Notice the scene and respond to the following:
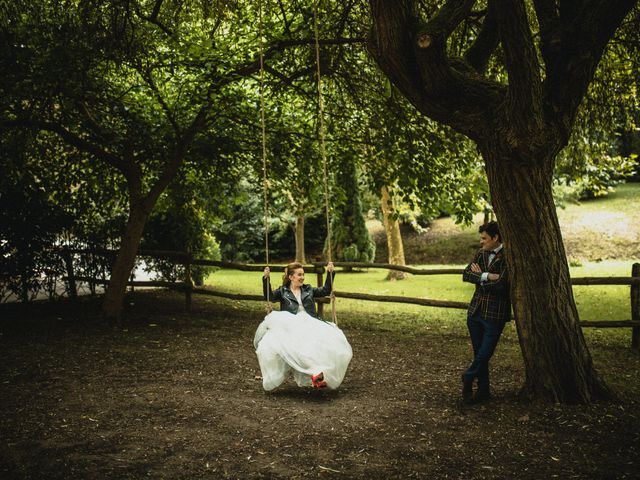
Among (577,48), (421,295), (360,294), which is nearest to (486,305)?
(577,48)

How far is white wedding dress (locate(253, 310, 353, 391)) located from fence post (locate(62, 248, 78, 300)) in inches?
321

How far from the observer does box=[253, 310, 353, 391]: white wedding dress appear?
597 centimetres

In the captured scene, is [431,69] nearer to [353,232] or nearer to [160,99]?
[160,99]

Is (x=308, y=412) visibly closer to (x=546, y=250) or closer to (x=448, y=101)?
(x=546, y=250)

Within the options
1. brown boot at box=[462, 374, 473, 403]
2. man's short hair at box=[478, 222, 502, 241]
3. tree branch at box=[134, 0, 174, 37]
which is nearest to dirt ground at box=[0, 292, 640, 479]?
brown boot at box=[462, 374, 473, 403]

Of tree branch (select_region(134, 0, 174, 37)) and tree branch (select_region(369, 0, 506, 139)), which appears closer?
tree branch (select_region(369, 0, 506, 139))

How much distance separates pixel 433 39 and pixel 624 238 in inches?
1076

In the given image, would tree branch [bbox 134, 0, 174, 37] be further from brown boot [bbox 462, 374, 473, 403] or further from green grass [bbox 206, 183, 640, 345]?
brown boot [bbox 462, 374, 473, 403]

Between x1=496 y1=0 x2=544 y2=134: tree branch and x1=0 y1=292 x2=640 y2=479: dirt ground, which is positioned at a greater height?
x1=496 y1=0 x2=544 y2=134: tree branch

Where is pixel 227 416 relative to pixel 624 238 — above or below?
below

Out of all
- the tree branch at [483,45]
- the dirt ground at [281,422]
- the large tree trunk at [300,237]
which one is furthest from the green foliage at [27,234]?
the large tree trunk at [300,237]

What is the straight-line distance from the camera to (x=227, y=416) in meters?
5.47

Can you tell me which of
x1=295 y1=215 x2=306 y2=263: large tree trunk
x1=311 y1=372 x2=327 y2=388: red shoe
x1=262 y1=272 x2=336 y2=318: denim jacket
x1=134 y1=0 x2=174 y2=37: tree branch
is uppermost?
x1=134 y1=0 x2=174 y2=37: tree branch

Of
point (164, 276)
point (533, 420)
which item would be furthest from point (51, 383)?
point (164, 276)
